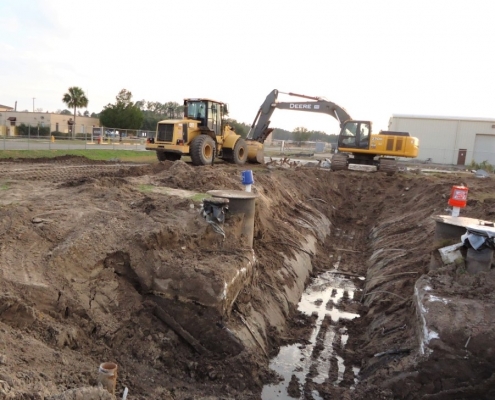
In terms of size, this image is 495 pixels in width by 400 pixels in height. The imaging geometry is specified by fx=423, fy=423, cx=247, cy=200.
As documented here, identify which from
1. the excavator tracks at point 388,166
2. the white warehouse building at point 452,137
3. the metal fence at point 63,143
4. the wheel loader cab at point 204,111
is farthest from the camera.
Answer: the white warehouse building at point 452,137

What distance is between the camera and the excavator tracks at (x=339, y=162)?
20734 mm

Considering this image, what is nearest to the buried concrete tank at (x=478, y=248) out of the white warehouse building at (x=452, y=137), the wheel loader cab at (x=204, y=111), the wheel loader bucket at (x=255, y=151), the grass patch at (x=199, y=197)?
the grass patch at (x=199, y=197)

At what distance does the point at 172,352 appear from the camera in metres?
5.24

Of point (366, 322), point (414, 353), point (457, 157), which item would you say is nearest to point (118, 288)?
point (414, 353)

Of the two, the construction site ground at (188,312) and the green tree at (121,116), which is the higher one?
the green tree at (121,116)

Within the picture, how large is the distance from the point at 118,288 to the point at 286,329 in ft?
9.99

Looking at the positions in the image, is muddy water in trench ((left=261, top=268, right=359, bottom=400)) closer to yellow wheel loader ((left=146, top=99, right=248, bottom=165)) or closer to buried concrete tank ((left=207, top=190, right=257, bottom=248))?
buried concrete tank ((left=207, top=190, right=257, bottom=248))

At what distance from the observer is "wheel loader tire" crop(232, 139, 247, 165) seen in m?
19.1

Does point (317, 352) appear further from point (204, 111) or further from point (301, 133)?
point (301, 133)

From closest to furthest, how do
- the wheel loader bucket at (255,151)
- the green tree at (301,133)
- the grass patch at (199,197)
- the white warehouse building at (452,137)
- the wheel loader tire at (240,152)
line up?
the grass patch at (199,197), the wheel loader tire at (240,152), the wheel loader bucket at (255,151), the white warehouse building at (452,137), the green tree at (301,133)

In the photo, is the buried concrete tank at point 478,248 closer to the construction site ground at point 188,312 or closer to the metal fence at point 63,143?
the construction site ground at point 188,312

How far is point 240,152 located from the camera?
20.0 meters

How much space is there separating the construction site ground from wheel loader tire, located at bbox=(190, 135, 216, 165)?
24.3 feet

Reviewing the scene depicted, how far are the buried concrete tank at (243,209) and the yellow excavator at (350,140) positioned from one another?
1304 centimetres
